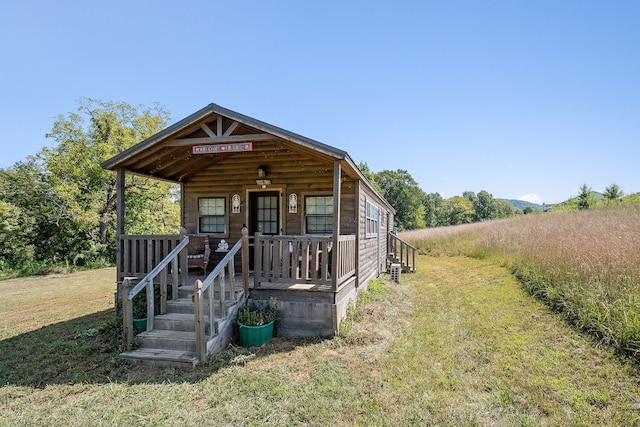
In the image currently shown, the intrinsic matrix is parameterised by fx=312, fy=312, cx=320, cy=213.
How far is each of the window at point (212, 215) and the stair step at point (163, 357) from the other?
12.9ft

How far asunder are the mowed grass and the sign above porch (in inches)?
137

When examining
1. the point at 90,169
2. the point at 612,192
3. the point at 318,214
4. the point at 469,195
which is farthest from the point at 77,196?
the point at 469,195

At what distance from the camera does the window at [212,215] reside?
27.3ft

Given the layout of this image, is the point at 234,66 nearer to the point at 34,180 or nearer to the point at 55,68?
the point at 55,68

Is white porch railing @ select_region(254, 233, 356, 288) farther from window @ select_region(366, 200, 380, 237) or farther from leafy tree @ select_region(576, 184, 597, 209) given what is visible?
leafy tree @ select_region(576, 184, 597, 209)

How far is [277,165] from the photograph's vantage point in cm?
798

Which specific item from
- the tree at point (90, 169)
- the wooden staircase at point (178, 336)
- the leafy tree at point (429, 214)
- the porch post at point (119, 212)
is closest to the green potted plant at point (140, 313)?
the wooden staircase at point (178, 336)

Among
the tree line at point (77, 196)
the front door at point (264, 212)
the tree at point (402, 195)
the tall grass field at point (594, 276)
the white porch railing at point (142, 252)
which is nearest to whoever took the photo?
the tall grass field at point (594, 276)

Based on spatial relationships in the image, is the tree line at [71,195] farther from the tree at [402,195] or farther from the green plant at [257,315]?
the tree at [402,195]

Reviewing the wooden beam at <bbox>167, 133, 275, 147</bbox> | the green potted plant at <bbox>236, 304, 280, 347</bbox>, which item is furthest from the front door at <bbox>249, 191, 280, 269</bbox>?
the green potted plant at <bbox>236, 304, 280, 347</bbox>

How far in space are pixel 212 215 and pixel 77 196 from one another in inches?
527

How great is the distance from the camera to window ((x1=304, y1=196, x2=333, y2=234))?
7.87m

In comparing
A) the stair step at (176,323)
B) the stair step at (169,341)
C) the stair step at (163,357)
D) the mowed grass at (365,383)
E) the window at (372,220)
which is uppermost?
the window at (372,220)

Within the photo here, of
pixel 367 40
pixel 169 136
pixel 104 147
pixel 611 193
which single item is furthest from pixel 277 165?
pixel 611 193
